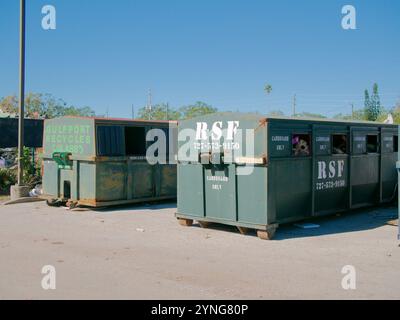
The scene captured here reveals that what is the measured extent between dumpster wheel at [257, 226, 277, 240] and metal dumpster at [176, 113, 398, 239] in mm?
17

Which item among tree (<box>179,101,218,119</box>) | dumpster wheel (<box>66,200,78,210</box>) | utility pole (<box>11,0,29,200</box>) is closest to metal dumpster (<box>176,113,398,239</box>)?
dumpster wheel (<box>66,200,78,210</box>)

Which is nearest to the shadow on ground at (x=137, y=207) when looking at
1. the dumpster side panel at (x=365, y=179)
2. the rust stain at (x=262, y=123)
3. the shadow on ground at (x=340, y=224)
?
the shadow on ground at (x=340, y=224)

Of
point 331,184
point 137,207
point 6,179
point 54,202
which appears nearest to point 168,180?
point 137,207

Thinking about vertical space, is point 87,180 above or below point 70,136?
below

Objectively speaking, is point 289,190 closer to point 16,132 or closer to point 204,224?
point 204,224

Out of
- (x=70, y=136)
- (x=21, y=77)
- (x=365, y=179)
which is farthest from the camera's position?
(x=21, y=77)

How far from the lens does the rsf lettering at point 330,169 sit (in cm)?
959

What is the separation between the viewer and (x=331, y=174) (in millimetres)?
9898

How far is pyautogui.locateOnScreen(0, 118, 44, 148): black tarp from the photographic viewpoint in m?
19.1

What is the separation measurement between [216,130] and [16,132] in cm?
1298

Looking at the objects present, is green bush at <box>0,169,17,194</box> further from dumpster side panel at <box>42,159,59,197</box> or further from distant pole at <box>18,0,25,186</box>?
dumpster side panel at <box>42,159,59,197</box>

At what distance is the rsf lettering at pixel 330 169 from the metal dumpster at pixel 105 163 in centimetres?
496

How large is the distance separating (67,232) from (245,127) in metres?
3.95

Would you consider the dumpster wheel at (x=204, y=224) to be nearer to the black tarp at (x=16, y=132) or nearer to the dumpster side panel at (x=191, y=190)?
the dumpster side panel at (x=191, y=190)
